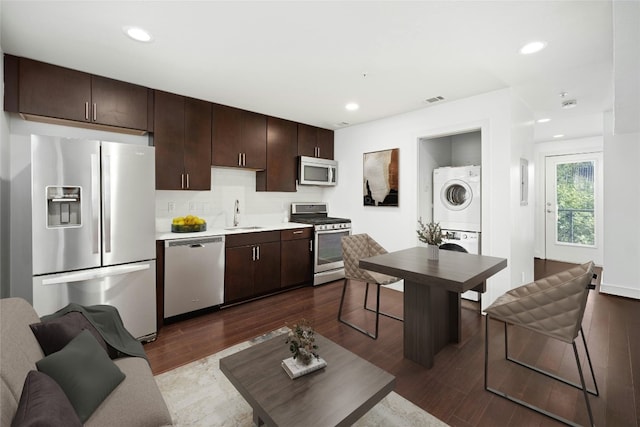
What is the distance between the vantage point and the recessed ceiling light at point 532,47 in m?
2.29

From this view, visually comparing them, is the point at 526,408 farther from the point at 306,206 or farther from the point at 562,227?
the point at 562,227

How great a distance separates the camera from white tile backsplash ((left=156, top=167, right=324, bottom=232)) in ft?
11.9

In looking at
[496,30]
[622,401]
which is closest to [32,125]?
[496,30]

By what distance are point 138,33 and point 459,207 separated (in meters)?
3.71

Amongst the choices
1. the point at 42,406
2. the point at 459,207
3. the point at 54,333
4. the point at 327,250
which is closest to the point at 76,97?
the point at 54,333

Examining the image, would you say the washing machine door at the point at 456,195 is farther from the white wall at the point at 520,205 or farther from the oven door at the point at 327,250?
the oven door at the point at 327,250

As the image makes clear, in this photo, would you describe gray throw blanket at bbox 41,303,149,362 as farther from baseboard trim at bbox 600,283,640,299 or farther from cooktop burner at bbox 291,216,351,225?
baseboard trim at bbox 600,283,640,299

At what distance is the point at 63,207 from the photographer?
2391 mm

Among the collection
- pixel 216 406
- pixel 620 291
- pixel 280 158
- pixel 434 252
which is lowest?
pixel 216 406

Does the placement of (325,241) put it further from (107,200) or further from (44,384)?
(44,384)

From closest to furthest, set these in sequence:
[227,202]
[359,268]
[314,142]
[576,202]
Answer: [359,268], [227,202], [314,142], [576,202]

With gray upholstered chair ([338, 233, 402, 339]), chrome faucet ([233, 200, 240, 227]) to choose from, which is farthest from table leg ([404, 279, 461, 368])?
chrome faucet ([233, 200, 240, 227])

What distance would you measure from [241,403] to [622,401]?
2492 millimetres

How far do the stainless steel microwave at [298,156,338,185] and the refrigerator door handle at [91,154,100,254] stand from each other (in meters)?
2.67
